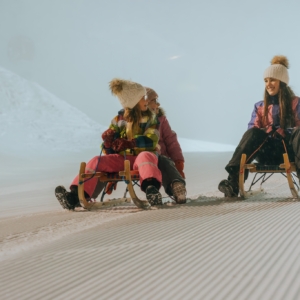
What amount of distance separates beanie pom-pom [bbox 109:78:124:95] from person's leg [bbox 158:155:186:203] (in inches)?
21.8

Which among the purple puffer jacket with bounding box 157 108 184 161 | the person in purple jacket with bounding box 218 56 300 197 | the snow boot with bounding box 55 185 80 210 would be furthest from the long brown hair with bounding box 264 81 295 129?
the snow boot with bounding box 55 185 80 210

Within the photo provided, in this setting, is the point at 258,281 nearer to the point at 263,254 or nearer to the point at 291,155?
the point at 263,254

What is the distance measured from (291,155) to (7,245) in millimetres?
1963

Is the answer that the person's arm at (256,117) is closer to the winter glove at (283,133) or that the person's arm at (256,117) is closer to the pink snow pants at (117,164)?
the winter glove at (283,133)

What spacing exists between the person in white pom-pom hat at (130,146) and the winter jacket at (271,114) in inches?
28.9

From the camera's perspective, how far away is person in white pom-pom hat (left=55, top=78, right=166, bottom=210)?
2787 mm

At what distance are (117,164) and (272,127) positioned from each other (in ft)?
3.53

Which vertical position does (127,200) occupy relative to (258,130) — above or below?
below

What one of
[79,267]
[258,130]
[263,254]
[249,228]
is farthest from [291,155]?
[79,267]

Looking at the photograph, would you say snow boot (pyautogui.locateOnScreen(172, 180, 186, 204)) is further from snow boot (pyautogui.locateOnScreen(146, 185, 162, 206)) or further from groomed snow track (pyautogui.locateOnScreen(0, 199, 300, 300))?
groomed snow track (pyautogui.locateOnScreen(0, 199, 300, 300))

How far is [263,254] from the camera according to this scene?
131 cm

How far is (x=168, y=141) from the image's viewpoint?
330 centimetres

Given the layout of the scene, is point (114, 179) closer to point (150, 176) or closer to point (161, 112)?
point (150, 176)

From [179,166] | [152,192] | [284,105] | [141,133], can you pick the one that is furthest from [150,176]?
[284,105]
